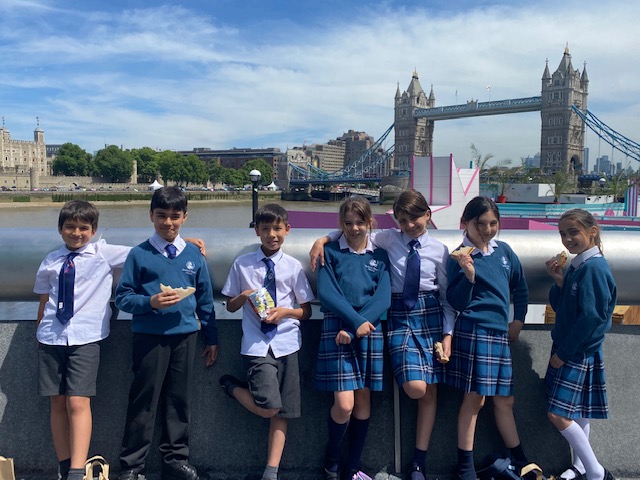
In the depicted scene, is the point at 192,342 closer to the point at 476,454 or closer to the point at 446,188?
the point at 476,454

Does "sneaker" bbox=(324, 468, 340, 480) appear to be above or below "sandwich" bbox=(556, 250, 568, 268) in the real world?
below

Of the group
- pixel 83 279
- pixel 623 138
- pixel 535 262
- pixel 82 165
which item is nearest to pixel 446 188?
pixel 535 262

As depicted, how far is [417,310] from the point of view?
85.6 inches

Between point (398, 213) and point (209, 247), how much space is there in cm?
75

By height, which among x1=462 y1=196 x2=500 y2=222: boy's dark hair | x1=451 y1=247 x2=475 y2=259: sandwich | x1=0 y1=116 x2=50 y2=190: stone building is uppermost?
x1=0 y1=116 x2=50 y2=190: stone building

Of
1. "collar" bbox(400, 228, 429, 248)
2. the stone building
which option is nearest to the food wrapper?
"collar" bbox(400, 228, 429, 248)

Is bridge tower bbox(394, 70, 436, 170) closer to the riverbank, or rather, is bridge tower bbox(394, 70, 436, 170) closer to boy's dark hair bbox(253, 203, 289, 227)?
the riverbank

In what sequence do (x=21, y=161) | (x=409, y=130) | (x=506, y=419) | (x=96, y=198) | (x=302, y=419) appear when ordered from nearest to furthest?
(x=506, y=419) → (x=302, y=419) → (x=96, y=198) → (x=21, y=161) → (x=409, y=130)

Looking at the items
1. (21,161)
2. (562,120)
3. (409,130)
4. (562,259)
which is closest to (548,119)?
(562,120)

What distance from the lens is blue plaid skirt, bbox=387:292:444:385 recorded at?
2.11m

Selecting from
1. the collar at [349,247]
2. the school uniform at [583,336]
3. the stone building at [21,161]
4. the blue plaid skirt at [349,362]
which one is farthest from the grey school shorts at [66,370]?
the stone building at [21,161]

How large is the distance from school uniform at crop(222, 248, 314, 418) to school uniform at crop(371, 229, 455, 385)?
34cm

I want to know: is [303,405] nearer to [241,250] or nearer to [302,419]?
[302,419]

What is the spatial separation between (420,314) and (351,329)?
277 millimetres
